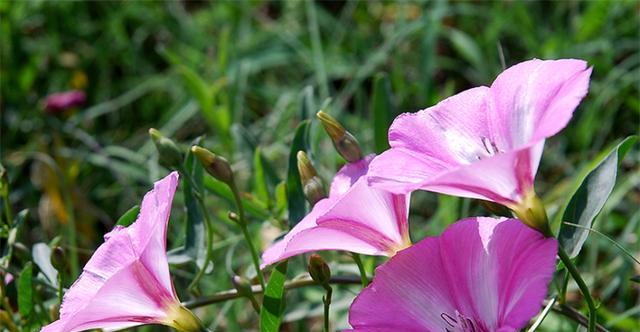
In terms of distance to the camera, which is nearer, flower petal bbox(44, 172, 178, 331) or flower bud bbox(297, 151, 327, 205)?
flower petal bbox(44, 172, 178, 331)

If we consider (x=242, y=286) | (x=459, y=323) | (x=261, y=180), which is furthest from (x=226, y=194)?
(x=459, y=323)

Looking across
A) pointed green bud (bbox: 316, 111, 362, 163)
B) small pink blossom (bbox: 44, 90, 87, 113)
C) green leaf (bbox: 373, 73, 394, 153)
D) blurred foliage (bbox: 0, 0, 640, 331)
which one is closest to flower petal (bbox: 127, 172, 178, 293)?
pointed green bud (bbox: 316, 111, 362, 163)

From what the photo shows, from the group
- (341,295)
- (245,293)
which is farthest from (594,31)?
(245,293)

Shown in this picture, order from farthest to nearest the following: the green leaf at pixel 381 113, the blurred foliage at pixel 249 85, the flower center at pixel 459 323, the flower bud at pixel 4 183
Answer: the blurred foliage at pixel 249 85 → the green leaf at pixel 381 113 → the flower bud at pixel 4 183 → the flower center at pixel 459 323

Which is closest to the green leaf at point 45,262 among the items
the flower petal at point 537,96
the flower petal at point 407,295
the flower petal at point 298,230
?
the flower petal at point 298,230

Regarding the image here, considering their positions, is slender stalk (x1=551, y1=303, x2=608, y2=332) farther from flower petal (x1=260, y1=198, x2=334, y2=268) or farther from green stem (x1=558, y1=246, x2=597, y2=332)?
flower petal (x1=260, y1=198, x2=334, y2=268)

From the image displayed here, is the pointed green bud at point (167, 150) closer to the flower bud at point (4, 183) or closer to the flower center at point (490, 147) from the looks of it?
the flower bud at point (4, 183)

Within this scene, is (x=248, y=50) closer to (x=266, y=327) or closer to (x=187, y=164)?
(x=187, y=164)
